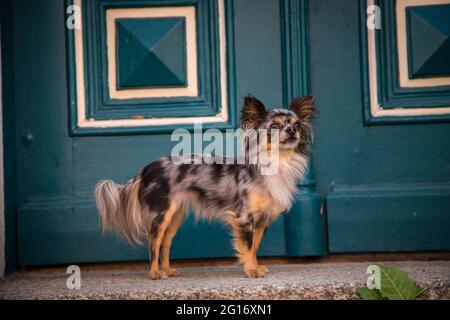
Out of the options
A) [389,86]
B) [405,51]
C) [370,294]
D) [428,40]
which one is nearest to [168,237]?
[370,294]

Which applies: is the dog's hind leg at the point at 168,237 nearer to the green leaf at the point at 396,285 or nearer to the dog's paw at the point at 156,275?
the dog's paw at the point at 156,275

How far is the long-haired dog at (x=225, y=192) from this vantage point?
4410mm

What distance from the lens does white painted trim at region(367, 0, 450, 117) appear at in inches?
193

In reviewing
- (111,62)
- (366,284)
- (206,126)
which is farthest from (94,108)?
(366,284)

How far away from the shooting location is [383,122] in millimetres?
4926

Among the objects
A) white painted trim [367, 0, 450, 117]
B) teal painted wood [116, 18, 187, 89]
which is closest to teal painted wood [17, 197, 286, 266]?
teal painted wood [116, 18, 187, 89]

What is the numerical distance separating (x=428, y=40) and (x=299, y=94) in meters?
0.96

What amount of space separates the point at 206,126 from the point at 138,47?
2.39 ft

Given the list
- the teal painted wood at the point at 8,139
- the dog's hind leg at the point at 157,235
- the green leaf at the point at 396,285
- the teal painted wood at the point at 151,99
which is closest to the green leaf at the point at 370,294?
the green leaf at the point at 396,285

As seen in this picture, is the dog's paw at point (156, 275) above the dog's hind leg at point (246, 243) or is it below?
below

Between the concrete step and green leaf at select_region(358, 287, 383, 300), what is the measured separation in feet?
0.28

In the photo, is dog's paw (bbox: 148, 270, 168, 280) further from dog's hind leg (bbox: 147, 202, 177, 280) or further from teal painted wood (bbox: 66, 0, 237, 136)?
teal painted wood (bbox: 66, 0, 237, 136)

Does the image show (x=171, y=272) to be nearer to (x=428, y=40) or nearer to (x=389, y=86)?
(x=389, y=86)

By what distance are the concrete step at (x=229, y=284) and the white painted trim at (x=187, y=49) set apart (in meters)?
1.24
